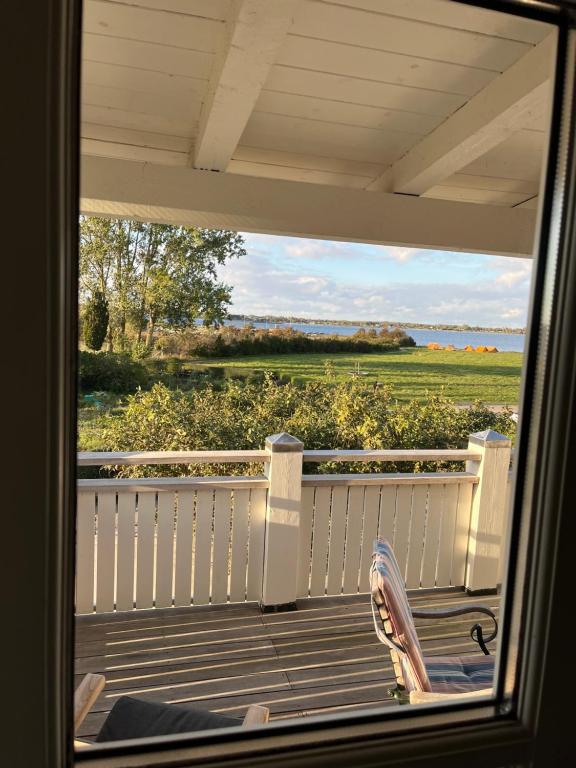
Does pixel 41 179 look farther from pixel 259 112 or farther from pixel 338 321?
pixel 338 321

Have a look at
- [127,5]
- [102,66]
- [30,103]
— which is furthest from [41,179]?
[102,66]

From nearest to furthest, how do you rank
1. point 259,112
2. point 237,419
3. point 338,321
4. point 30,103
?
1. point 30,103
2. point 259,112
3. point 237,419
4. point 338,321

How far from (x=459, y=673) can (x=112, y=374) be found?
3.81 m

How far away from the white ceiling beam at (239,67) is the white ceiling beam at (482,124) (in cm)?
58

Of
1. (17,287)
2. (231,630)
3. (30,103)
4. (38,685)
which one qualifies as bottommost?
(231,630)

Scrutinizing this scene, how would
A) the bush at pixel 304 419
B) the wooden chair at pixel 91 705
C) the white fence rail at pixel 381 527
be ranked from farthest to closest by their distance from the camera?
1. the bush at pixel 304 419
2. the white fence rail at pixel 381 527
3. the wooden chair at pixel 91 705

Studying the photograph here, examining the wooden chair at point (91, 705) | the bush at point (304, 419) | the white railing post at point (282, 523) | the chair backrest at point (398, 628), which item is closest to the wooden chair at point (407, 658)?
the chair backrest at point (398, 628)

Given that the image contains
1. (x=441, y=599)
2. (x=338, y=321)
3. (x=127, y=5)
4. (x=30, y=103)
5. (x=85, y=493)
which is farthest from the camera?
(x=338, y=321)

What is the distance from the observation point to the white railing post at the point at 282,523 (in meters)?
3.31

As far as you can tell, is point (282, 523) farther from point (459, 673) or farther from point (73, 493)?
point (73, 493)

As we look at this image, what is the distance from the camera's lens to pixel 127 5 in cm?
127

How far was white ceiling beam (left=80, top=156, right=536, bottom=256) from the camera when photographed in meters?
2.10

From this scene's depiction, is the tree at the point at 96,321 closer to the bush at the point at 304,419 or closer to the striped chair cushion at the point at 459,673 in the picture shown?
the bush at the point at 304,419

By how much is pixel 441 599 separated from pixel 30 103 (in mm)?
3778
